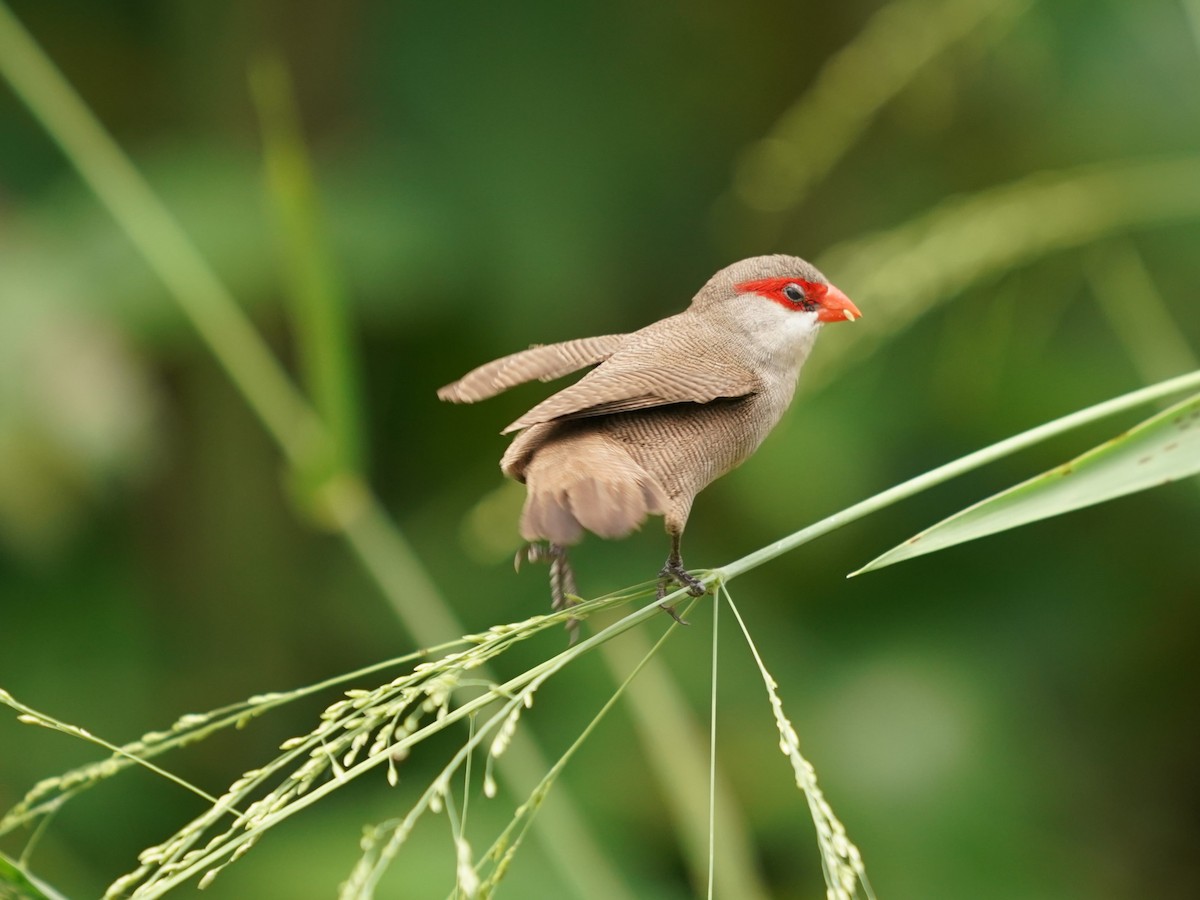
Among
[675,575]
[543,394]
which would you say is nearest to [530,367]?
[675,575]

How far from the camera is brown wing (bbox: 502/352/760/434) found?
4.63 feet

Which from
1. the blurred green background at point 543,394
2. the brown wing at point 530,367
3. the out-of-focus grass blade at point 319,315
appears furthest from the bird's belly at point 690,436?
the blurred green background at point 543,394

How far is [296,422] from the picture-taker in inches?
97.0

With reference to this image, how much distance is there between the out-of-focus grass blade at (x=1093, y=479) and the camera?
1357 mm

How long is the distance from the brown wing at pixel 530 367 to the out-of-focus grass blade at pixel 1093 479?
45cm

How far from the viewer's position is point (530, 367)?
1.54 metres

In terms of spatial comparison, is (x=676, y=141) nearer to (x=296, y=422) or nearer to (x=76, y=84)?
(x=76, y=84)

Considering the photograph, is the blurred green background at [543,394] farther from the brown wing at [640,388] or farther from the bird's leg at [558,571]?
the brown wing at [640,388]

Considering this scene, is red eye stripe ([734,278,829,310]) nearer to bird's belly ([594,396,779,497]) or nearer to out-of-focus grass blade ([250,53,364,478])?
bird's belly ([594,396,779,497])

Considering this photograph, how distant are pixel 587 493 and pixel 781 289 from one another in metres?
0.55

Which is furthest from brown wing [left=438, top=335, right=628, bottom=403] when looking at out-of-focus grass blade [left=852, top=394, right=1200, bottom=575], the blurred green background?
the blurred green background

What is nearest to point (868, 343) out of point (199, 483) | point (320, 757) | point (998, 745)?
point (320, 757)

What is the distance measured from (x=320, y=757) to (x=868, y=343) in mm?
1374

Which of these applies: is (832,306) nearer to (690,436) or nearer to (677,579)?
(690,436)
